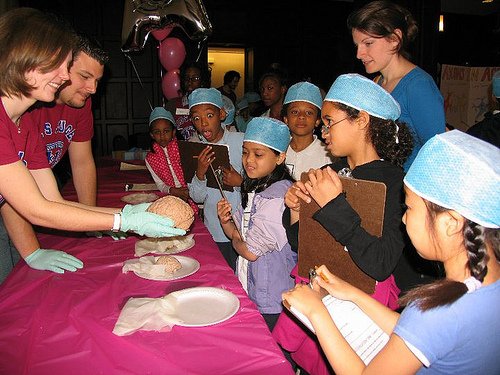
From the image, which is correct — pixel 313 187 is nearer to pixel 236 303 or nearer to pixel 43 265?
pixel 236 303

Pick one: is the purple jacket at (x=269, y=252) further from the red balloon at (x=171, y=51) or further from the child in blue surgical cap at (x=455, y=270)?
the red balloon at (x=171, y=51)

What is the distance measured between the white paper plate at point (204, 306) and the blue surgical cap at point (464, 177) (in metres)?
0.77

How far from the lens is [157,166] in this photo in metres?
3.73

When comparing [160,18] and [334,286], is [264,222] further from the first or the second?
[160,18]

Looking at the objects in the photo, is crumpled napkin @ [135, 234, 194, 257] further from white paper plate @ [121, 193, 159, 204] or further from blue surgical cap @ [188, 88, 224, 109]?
blue surgical cap @ [188, 88, 224, 109]

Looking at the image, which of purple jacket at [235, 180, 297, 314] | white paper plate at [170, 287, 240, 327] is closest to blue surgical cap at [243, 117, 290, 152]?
purple jacket at [235, 180, 297, 314]

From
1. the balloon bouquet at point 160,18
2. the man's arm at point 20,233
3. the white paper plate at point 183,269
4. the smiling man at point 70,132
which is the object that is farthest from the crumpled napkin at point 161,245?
the balloon bouquet at point 160,18

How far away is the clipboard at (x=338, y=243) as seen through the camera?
4.62ft

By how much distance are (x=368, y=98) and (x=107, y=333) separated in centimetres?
133

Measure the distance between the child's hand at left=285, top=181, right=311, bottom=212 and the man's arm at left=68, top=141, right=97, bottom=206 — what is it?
5.65 feet

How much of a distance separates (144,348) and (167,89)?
242 inches

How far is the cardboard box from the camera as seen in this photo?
5.72m

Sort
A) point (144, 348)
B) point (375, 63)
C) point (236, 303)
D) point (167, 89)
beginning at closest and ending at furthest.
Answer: point (144, 348) < point (236, 303) < point (375, 63) < point (167, 89)

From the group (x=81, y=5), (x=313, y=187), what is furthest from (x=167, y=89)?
(x=313, y=187)
